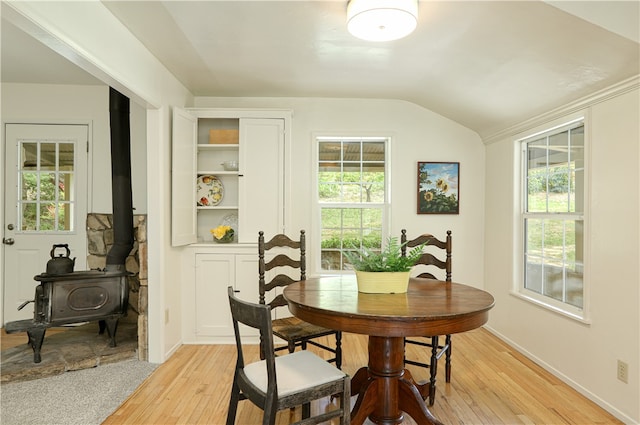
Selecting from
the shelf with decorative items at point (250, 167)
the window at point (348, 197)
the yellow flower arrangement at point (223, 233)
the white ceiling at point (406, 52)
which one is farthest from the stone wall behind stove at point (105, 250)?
the window at point (348, 197)

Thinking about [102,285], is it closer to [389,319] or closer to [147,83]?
[147,83]

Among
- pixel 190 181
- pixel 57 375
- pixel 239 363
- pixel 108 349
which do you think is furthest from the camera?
pixel 190 181

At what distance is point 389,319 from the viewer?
1797 mm

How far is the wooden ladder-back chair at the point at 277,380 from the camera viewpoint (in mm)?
1693

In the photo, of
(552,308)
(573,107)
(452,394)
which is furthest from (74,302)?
(573,107)

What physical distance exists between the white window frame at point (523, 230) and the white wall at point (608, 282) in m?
0.03

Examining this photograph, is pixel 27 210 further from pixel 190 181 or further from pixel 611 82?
pixel 611 82

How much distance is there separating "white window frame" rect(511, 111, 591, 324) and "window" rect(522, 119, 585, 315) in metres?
0.01

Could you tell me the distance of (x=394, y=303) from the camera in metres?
2.04

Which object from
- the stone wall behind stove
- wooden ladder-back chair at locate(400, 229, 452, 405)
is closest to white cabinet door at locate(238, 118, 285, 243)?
the stone wall behind stove

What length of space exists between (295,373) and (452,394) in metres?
1.39

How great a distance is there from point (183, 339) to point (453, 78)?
11.1ft

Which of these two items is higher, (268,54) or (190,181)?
(268,54)

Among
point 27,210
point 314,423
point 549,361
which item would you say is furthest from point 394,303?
point 27,210
